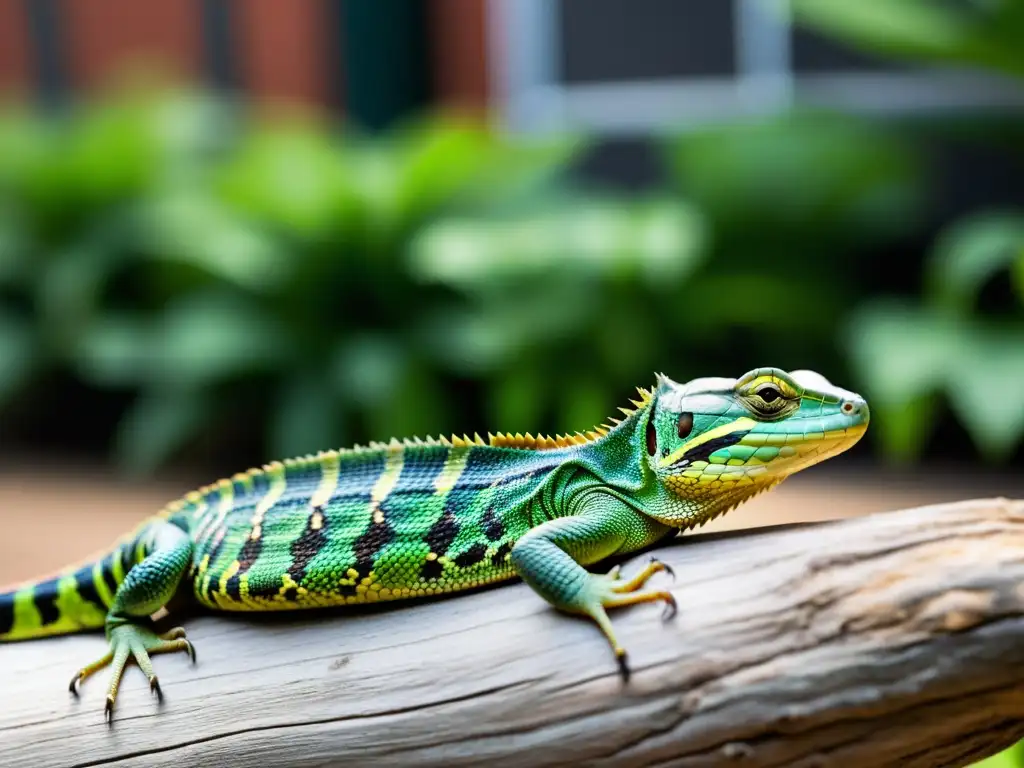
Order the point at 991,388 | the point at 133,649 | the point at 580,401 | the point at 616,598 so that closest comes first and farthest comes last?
1. the point at 616,598
2. the point at 133,649
3. the point at 580,401
4. the point at 991,388

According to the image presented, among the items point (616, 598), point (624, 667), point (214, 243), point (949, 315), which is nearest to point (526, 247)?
point (214, 243)

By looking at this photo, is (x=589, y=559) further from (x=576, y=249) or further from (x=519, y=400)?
(x=576, y=249)

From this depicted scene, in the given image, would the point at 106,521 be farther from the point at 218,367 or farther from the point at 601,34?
the point at 601,34

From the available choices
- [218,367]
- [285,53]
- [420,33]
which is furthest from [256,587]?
[285,53]

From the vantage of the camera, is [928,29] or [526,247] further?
[526,247]

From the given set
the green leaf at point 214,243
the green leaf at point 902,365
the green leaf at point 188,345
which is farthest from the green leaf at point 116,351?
the green leaf at point 902,365

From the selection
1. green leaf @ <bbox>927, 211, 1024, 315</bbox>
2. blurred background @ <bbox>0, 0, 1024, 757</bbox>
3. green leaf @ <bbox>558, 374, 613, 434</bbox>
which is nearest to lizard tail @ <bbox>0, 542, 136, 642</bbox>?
green leaf @ <bbox>558, 374, 613, 434</bbox>
